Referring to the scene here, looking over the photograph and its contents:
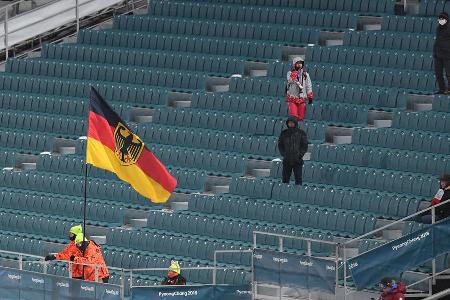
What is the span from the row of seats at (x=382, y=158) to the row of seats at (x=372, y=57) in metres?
2.30

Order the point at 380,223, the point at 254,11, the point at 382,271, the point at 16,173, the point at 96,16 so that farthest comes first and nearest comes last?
1. the point at 96,16
2. the point at 254,11
3. the point at 16,173
4. the point at 380,223
5. the point at 382,271

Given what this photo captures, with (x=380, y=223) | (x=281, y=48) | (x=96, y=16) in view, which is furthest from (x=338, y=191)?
(x=96, y=16)

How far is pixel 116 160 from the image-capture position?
1083 inches

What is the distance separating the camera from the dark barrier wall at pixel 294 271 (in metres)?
26.7

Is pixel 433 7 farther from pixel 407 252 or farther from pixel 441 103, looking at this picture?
pixel 407 252

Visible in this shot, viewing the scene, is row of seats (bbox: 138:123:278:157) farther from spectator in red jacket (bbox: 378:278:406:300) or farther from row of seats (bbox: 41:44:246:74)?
spectator in red jacket (bbox: 378:278:406:300)

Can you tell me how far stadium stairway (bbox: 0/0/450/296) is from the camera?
3028 cm

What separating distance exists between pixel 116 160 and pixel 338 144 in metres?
5.81

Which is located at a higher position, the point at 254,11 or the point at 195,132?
the point at 254,11

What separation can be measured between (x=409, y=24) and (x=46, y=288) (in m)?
9.94

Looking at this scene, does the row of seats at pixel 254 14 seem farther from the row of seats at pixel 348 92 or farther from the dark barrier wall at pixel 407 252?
the dark barrier wall at pixel 407 252

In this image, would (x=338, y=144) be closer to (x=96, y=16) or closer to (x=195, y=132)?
(x=195, y=132)

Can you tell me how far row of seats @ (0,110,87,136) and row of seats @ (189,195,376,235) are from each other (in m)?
3.94

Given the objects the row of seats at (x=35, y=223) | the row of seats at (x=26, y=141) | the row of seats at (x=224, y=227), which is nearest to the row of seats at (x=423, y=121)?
the row of seats at (x=224, y=227)
